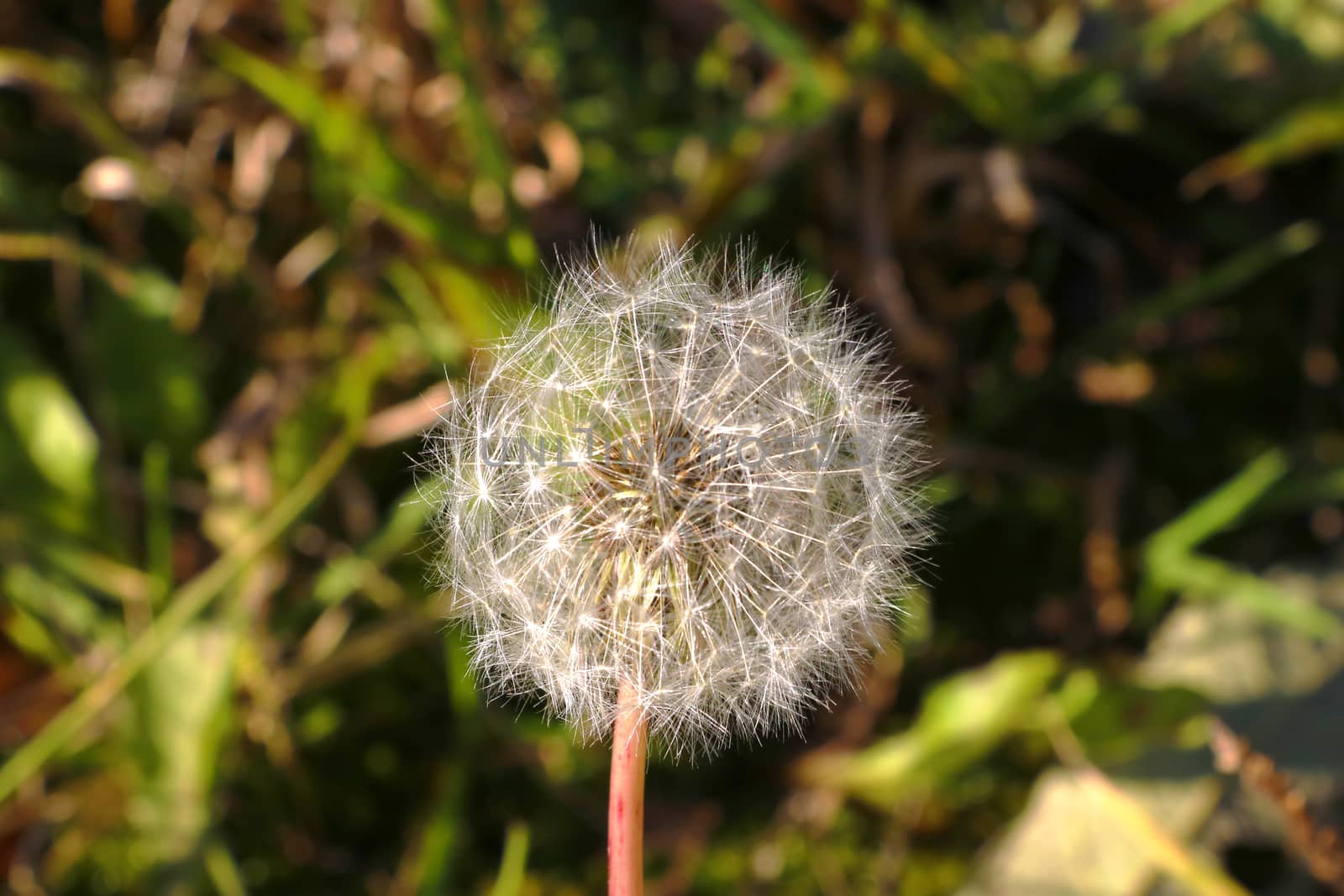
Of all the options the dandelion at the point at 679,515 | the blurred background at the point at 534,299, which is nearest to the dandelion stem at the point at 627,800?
the dandelion at the point at 679,515

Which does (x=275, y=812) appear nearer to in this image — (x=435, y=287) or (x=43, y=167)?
(x=435, y=287)

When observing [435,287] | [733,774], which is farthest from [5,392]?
[733,774]

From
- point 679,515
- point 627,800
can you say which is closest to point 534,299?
point 679,515

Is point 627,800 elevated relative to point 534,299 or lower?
lower

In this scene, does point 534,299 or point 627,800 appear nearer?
point 627,800

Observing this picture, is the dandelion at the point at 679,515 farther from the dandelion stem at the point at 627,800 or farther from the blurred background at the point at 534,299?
the blurred background at the point at 534,299

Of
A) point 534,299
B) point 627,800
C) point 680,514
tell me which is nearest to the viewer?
point 627,800

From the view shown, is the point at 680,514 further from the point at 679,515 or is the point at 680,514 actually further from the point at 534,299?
the point at 534,299

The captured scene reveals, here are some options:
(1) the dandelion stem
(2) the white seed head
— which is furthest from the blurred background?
(1) the dandelion stem
